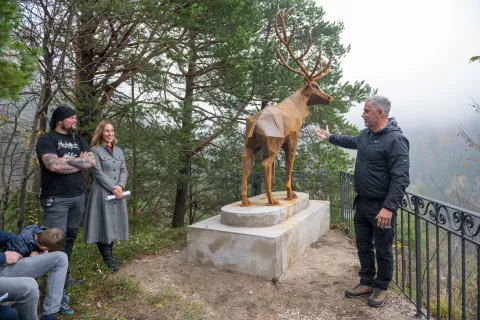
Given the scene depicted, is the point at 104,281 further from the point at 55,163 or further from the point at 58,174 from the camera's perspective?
the point at 55,163

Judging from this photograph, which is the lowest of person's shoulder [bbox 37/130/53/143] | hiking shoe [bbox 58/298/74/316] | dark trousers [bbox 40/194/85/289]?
hiking shoe [bbox 58/298/74/316]

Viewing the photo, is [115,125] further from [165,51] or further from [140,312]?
[140,312]

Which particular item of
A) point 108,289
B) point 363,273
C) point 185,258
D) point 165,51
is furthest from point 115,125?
point 363,273

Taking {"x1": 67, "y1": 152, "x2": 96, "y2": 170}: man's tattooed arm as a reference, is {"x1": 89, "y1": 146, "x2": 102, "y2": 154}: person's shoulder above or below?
above

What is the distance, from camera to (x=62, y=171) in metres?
3.16

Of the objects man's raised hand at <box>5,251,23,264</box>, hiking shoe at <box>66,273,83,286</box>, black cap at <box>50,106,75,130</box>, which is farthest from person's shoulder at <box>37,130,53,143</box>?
hiking shoe at <box>66,273,83,286</box>

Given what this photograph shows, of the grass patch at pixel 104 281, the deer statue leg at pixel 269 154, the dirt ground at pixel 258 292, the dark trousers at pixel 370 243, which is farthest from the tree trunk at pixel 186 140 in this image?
the dark trousers at pixel 370 243

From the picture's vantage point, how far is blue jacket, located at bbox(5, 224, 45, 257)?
2.58 metres

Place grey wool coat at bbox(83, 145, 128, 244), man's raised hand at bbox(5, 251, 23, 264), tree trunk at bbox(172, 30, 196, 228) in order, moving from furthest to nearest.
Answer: tree trunk at bbox(172, 30, 196, 228) → grey wool coat at bbox(83, 145, 128, 244) → man's raised hand at bbox(5, 251, 23, 264)

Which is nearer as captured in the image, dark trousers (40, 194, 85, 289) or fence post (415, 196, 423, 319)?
fence post (415, 196, 423, 319)

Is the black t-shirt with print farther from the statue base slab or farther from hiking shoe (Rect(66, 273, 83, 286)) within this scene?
Result: the statue base slab

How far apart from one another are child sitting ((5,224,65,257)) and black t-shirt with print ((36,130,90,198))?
61cm

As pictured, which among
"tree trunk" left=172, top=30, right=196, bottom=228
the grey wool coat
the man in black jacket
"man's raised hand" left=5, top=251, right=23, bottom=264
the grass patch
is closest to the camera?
"man's raised hand" left=5, top=251, right=23, bottom=264

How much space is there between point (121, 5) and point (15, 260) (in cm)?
410
